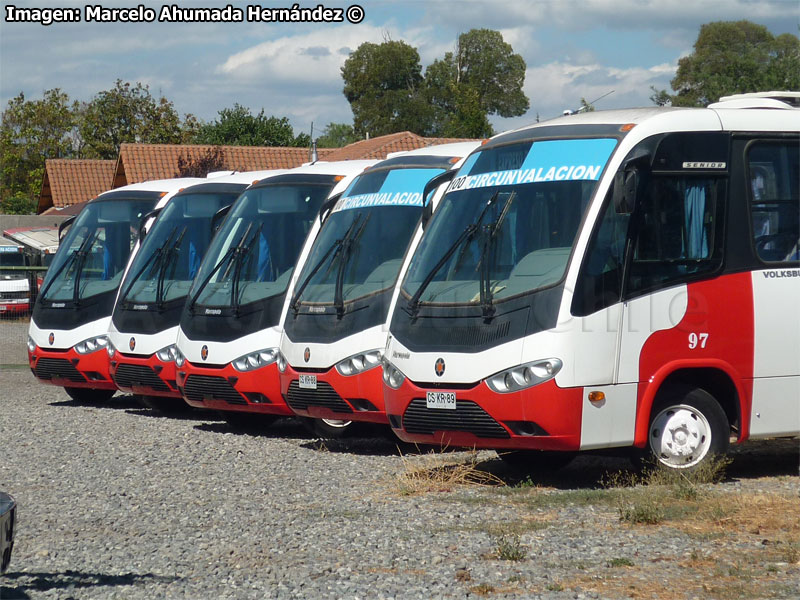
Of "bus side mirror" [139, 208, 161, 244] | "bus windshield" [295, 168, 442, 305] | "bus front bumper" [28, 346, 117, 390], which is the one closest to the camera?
"bus windshield" [295, 168, 442, 305]

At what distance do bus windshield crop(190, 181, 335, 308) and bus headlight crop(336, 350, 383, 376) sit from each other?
1905mm

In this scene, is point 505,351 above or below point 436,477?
above

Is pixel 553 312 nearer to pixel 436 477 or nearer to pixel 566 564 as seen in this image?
pixel 436 477

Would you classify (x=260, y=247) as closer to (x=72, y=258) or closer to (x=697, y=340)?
(x=72, y=258)

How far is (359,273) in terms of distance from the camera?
1244 centimetres

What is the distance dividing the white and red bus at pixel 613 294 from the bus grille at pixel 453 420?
Result: 1 cm

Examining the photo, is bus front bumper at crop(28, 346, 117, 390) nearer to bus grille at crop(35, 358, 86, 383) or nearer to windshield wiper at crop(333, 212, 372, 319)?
bus grille at crop(35, 358, 86, 383)

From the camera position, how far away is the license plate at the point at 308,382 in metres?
12.1

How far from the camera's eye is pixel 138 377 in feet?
51.6

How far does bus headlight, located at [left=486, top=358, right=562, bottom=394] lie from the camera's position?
9.16 m

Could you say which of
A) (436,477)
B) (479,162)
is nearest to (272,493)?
(436,477)

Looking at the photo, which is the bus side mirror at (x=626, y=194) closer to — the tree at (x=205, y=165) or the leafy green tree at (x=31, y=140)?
the tree at (x=205, y=165)

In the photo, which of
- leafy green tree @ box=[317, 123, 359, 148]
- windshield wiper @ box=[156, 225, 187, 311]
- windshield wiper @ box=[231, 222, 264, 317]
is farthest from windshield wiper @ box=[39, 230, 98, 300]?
leafy green tree @ box=[317, 123, 359, 148]

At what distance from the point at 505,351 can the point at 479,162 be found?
1.91m
